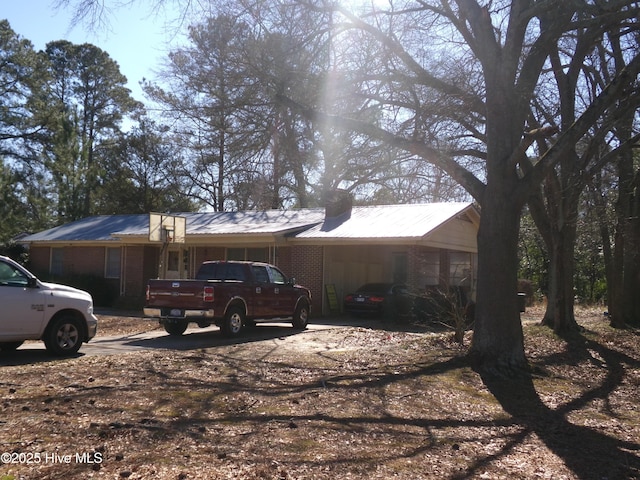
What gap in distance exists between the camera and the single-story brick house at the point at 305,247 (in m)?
21.9

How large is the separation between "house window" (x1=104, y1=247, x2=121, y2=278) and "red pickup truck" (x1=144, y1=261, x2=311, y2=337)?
12.8m

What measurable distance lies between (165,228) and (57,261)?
12.5 metres

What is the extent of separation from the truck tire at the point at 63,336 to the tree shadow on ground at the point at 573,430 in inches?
276

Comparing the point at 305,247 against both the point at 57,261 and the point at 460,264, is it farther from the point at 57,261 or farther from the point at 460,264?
the point at 57,261

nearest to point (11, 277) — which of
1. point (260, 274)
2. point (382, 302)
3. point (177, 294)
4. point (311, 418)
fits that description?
point (177, 294)

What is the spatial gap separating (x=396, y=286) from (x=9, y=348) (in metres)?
12.7

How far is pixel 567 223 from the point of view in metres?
15.6

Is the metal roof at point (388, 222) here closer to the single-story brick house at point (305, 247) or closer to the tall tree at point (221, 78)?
the single-story brick house at point (305, 247)

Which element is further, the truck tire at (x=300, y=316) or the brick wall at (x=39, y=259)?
the brick wall at (x=39, y=259)

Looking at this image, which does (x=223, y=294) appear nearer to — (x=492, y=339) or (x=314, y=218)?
(x=492, y=339)

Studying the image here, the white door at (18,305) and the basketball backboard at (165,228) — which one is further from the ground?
the basketball backboard at (165,228)

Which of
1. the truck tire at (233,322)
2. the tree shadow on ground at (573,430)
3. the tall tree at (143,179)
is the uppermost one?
the tall tree at (143,179)

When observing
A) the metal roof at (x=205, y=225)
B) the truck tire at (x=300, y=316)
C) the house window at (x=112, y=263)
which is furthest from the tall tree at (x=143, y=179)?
the truck tire at (x=300, y=316)

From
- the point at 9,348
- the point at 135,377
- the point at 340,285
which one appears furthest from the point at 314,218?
the point at 135,377
